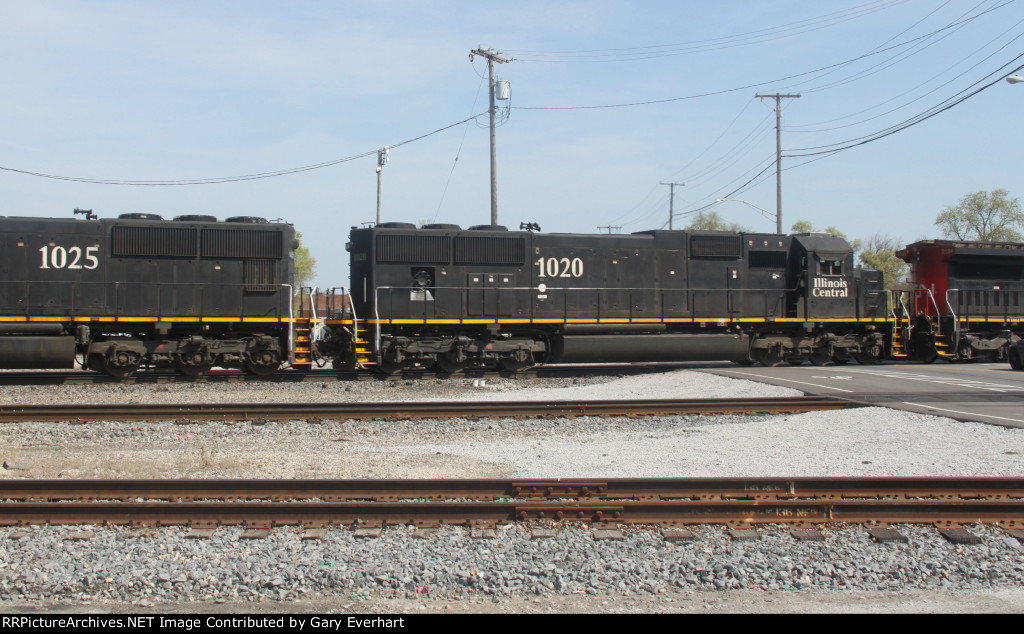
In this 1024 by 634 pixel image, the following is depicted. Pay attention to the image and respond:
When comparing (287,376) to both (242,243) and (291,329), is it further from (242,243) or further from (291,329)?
(242,243)

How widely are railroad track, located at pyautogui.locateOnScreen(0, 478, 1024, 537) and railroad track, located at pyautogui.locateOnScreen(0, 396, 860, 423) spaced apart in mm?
4509

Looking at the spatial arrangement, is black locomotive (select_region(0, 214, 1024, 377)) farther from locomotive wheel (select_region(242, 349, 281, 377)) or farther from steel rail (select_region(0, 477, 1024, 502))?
steel rail (select_region(0, 477, 1024, 502))

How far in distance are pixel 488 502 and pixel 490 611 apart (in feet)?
5.72

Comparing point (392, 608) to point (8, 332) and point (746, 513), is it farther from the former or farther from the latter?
point (8, 332)

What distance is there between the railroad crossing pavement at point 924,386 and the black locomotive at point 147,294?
407 inches

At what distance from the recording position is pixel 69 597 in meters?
4.58

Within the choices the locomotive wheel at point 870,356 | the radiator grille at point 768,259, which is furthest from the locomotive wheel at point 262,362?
the locomotive wheel at point 870,356

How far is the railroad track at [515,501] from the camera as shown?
588cm

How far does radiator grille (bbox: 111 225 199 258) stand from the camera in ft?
52.6

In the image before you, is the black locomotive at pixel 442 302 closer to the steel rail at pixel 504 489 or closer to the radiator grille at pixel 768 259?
the radiator grille at pixel 768 259

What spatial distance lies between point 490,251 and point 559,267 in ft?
5.79

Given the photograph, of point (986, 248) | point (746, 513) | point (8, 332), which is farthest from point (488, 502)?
point (986, 248)

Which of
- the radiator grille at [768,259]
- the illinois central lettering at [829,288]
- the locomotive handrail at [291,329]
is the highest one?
the radiator grille at [768,259]

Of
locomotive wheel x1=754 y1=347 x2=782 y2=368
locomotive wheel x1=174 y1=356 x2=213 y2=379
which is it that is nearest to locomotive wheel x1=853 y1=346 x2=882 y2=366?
locomotive wheel x1=754 y1=347 x2=782 y2=368
